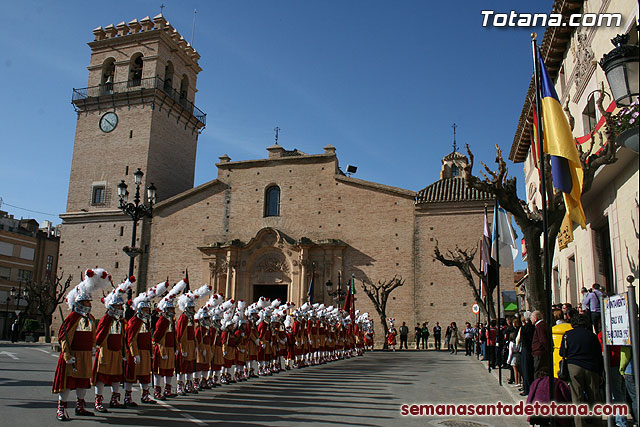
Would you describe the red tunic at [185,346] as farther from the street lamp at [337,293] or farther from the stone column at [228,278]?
the stone column at [228,278]

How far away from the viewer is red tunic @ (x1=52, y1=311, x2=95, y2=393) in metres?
8.21

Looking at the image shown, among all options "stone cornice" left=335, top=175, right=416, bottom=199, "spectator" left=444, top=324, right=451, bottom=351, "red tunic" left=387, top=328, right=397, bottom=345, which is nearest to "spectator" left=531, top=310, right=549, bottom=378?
"spectator" left=444, top=324, right=451, bottom=351

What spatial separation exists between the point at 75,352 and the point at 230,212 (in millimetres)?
29802

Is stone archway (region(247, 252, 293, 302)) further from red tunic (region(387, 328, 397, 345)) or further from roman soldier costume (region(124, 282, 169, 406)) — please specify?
roman soldier costume (region(124, 282, 169, 406))

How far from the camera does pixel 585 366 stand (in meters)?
7.06

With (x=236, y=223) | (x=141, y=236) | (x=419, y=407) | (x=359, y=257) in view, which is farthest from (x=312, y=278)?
(x=419, y=407)

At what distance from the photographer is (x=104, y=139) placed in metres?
40.1

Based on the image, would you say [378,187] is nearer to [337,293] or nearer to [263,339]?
[337,293]

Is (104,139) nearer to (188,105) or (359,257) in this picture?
(188,105)

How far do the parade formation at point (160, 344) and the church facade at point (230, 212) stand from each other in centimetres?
1628

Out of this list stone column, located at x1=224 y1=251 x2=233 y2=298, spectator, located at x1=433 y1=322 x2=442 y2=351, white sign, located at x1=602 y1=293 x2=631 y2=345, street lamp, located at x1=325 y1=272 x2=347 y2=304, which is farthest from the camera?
stone column, located at x1=224 y1=251 x2=233 y2=298

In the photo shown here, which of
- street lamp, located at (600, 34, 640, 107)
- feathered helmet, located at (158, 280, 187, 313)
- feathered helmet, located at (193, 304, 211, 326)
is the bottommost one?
feathered helmet, located at (193, 304, 211, 326)

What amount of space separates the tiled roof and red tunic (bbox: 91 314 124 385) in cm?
2670

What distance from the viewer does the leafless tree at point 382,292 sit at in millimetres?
32281
